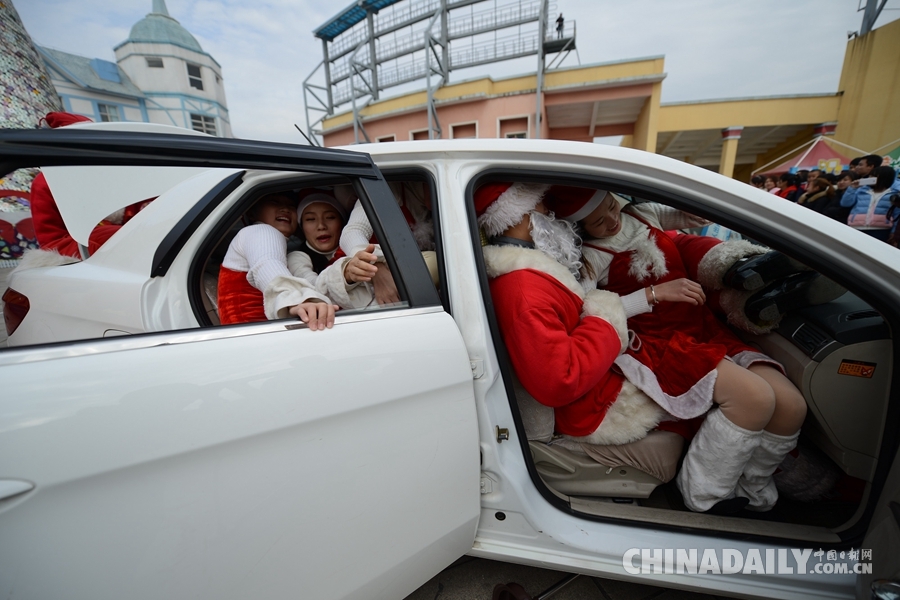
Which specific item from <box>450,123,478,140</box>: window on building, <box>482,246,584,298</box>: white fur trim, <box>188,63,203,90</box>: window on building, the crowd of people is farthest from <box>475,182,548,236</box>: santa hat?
<box>188,63,203,90</box>: window on building

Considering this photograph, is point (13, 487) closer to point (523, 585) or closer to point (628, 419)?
point (523, 585)

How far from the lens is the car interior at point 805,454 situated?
1215mm

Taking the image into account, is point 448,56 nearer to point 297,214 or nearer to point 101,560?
point 297,214

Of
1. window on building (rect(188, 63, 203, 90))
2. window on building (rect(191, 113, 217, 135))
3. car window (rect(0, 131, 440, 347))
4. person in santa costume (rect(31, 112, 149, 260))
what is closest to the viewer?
car window (rect(0, 131, 440, 347))

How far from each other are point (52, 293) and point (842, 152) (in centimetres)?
1658

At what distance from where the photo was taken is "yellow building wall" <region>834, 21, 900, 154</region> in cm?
920

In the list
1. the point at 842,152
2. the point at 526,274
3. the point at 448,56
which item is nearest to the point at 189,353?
the point at 526,274

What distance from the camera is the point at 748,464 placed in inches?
53.4

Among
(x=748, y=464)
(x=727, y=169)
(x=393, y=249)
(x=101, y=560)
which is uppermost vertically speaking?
(x=727, y=169)

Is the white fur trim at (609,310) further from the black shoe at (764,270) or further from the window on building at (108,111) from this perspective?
the window on building at (108,111)

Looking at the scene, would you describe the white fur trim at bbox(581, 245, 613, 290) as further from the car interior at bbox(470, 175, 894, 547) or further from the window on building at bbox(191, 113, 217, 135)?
the window on building at bbox(191, 113, 217, 135)

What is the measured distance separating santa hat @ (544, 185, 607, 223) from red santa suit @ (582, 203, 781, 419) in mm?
204

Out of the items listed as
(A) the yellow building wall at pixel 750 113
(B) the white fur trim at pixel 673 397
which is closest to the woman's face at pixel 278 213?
(B) the white fur trim at pixel 673 397

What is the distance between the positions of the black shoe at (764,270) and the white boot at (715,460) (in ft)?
2.02
